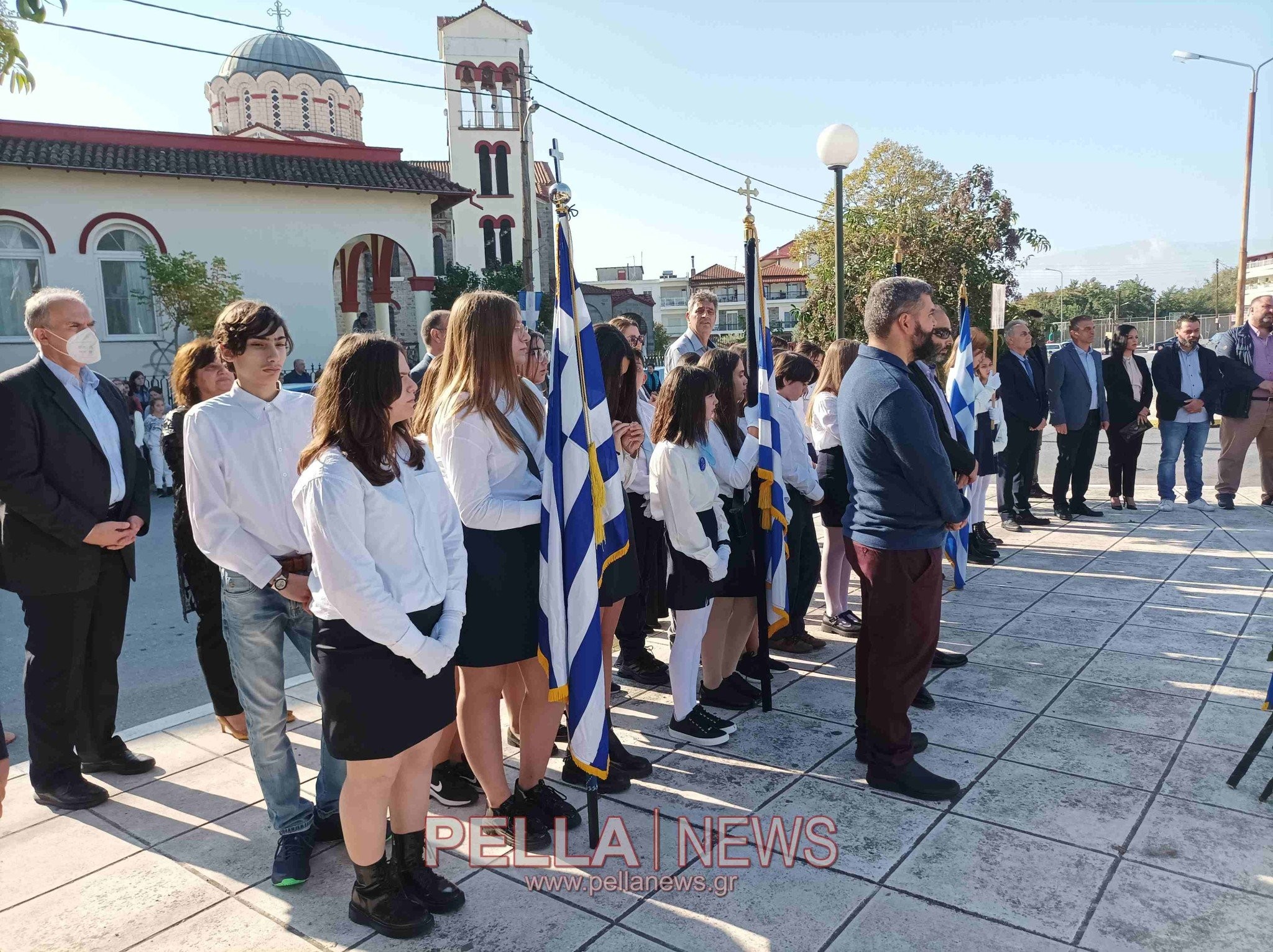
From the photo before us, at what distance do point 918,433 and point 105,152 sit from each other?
24.6m

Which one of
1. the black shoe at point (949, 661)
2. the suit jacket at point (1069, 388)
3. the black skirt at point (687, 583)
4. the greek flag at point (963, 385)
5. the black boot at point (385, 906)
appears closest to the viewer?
the black boot at point (385, 906)

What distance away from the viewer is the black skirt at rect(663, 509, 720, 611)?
4035 mm

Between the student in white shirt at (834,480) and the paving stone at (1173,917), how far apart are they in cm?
283

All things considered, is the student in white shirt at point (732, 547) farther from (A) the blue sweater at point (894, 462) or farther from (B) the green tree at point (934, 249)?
(B) the green tree at point (934, 249)

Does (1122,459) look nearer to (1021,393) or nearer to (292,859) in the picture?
(1021,393)

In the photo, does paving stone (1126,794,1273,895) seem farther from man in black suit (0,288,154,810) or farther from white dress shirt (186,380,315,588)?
man in black suit (0,288,154,810)

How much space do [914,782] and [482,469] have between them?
211cm

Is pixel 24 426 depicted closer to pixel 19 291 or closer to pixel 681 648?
pixel 681 648

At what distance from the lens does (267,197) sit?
23.6 meters

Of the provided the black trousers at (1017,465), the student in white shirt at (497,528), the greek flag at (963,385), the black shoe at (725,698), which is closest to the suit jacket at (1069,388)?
the black trousers at (1017,465)

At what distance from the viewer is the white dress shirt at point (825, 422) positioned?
18.9 ft

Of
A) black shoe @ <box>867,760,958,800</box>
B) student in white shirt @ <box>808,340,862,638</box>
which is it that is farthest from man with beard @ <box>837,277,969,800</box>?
student in white shirt @ <box>808,340,862,638</box>

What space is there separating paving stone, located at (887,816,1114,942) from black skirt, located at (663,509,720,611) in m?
1.36

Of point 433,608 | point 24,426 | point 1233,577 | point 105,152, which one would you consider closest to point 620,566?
point 433,608
